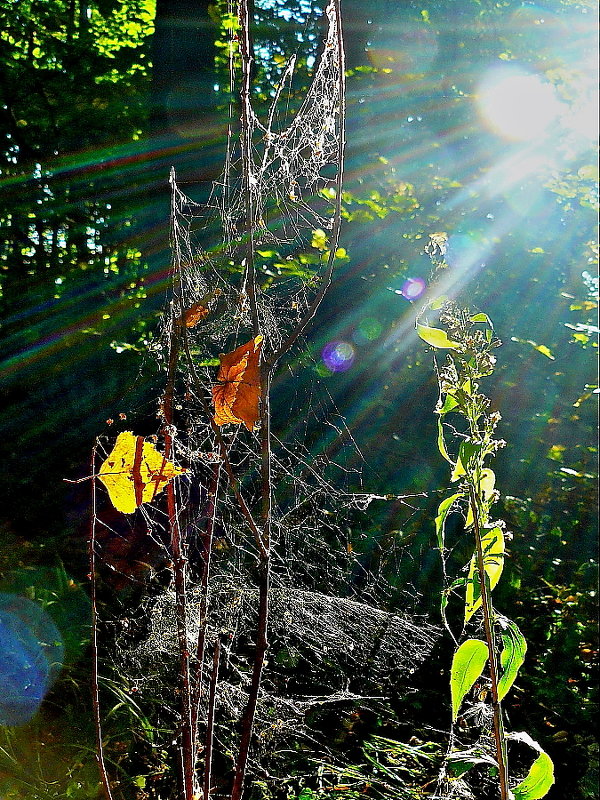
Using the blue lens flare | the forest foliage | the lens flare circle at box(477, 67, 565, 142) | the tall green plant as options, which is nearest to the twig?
the tall green plant

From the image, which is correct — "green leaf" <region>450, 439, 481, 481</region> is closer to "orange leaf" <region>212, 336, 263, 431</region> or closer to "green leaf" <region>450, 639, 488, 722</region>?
"green leaf" <region>450, 639, 488, 722</region>

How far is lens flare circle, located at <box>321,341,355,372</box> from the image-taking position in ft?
13.6

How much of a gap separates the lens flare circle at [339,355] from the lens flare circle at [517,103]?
2.17m

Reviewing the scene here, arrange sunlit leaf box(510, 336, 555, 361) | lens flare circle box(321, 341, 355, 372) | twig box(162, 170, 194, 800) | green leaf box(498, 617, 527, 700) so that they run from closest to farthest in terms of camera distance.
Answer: green leaf box(498, 617, 527, 700) < twig box(162, 170, 194, 800) < sunlit leaf box(510, 336, 555, 361) < lens flare circle box(321, 341, 355, 372)

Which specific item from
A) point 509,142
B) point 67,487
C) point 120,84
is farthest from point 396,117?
point 67,487

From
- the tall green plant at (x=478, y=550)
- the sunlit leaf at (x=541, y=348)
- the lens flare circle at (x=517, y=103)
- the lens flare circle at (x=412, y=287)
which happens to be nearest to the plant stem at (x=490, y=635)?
the tall green plant at (x=478, y=550)

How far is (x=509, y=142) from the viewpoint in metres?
5.06

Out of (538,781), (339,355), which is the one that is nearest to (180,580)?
(538,781)

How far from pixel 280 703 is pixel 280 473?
2.47 feet

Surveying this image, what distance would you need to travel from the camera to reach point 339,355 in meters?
4.25

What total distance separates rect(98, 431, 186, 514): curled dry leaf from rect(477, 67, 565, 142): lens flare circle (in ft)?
15.3

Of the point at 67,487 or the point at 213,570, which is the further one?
the point at 67,487

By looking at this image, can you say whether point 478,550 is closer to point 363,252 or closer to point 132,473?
point 132,473

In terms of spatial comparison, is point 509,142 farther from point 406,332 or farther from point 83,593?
point 83,593
